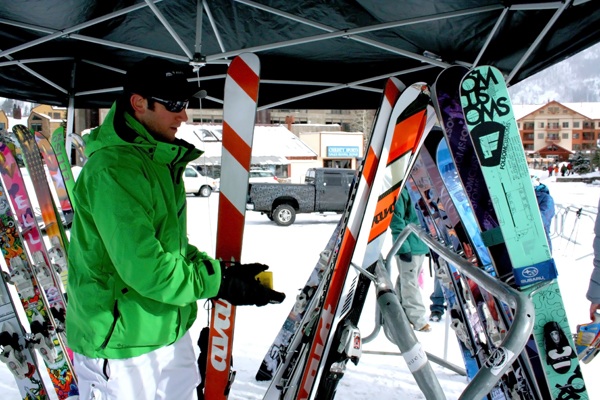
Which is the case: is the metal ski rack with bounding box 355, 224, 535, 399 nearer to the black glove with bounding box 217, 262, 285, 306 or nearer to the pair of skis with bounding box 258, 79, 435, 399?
the pair of skis with bounding box 258, 79, 435, 399

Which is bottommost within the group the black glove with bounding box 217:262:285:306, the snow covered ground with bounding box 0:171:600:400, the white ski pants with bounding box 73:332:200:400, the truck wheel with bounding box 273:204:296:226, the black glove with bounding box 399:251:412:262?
the snow covered ground with bounding box 0:171:600:400

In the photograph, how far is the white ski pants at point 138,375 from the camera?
5.24 ft

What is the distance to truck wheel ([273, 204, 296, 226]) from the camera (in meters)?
12.5

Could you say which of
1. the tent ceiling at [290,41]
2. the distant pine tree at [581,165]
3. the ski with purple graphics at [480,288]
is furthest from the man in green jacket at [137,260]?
the distant pine tree at [581,165]

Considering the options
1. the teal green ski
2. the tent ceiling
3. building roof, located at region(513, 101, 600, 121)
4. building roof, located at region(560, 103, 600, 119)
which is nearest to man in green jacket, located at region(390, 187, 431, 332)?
the tent ceiling

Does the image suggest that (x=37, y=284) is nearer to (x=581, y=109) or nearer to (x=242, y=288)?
(x=242, y=288)

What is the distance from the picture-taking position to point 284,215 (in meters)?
12.6

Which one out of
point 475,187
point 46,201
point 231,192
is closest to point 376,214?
point 475,187

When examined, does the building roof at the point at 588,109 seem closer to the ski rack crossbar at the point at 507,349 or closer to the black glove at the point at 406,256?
the black glove at the point at 406,256

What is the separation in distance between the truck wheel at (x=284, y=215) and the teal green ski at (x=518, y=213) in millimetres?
10741

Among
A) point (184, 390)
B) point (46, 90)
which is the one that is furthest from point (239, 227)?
point (46, 90)

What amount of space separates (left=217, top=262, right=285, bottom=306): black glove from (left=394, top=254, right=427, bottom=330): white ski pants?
3010 mm

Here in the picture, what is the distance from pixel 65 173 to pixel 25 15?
112 centimetres

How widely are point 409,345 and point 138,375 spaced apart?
896 mm
